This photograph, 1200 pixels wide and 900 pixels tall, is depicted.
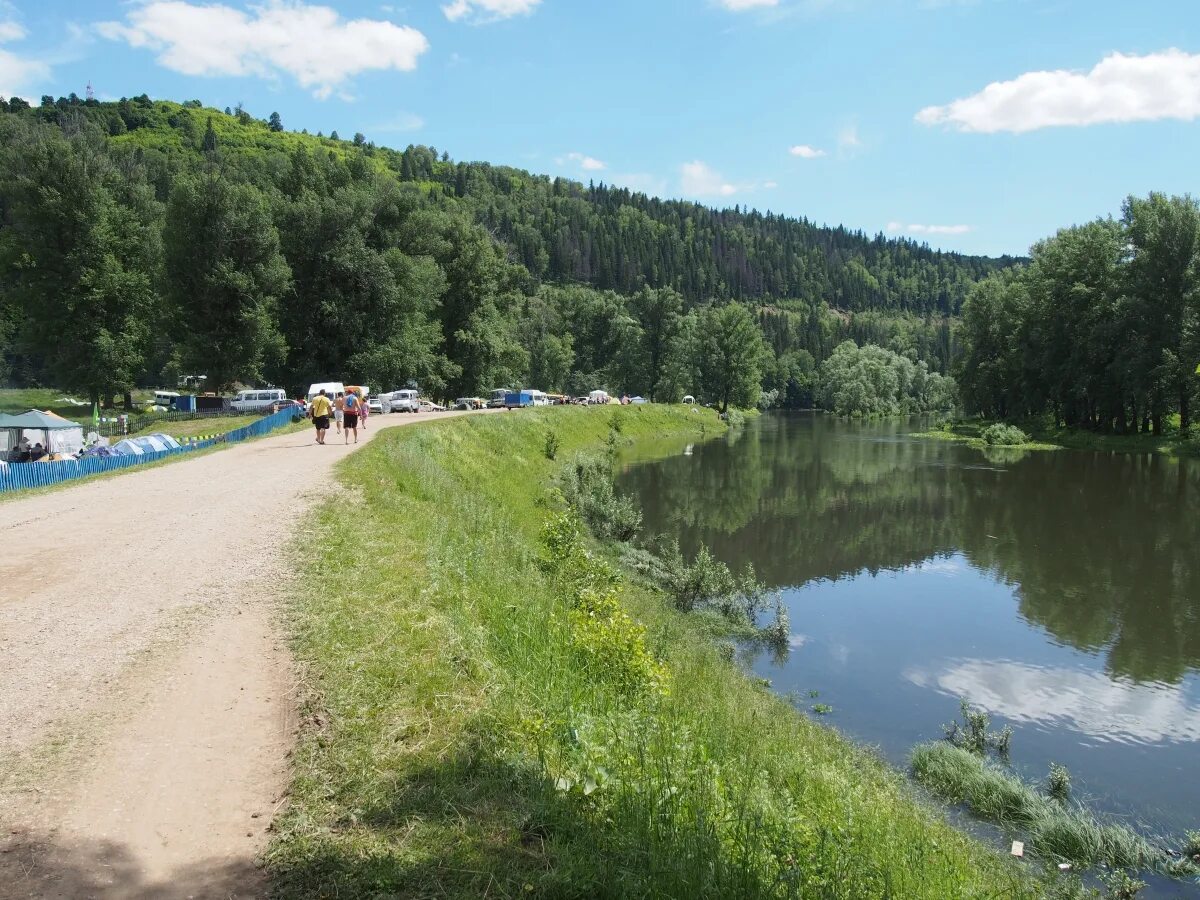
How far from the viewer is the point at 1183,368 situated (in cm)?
5241

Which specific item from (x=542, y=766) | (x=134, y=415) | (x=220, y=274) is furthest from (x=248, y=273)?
(x=542, y=766)

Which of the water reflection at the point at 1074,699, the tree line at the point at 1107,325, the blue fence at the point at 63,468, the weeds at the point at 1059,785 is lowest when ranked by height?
the water reflection at the point at 1074,699

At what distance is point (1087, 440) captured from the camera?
216 ft

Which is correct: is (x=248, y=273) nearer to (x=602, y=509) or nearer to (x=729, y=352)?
(x=602, y=509)

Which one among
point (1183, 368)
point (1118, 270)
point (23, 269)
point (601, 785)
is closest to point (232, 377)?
point (23, 269)

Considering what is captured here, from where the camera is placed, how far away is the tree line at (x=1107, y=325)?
57.3 m

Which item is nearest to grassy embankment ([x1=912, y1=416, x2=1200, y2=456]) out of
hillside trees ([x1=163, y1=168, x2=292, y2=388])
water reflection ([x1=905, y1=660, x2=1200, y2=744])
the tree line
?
the tree line

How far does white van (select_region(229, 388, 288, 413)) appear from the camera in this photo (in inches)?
1970

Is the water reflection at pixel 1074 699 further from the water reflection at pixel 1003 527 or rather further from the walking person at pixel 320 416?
the walking person at pixel 320 416

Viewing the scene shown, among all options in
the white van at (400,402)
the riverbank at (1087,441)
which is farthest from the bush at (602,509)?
the riverbank at (1087,441)

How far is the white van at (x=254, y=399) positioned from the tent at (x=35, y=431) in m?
16.4

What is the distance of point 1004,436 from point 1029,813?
66.2m

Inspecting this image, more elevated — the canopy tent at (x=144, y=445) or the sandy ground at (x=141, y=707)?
the canopy tent at (x=144, y=445)

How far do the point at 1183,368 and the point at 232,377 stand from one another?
65481 millimetres
